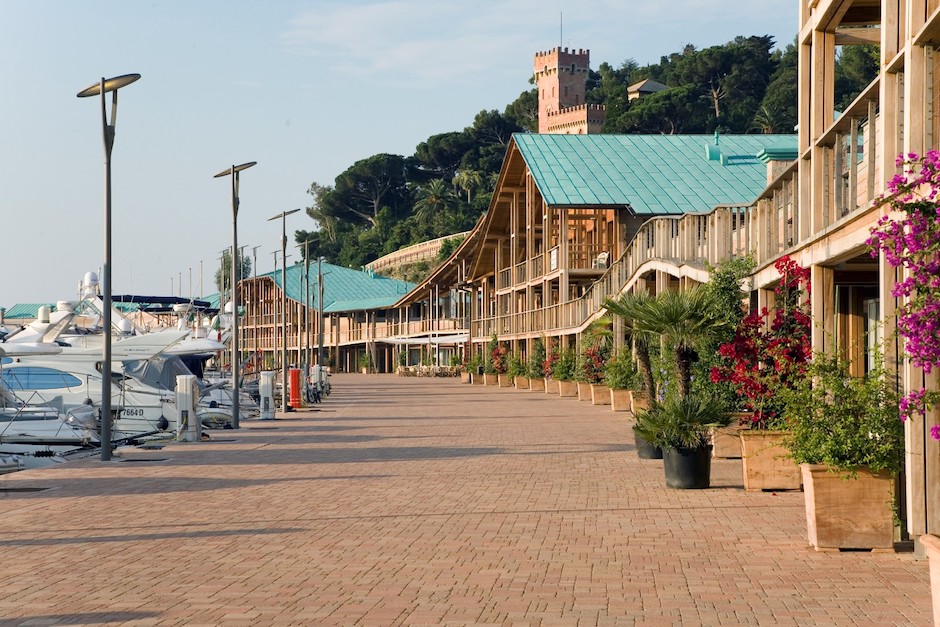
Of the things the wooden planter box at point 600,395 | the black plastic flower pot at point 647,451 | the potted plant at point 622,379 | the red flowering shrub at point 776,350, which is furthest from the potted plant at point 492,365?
the red flowering shrub at point 776,350

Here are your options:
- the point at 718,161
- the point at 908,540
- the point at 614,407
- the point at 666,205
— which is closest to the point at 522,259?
the point at 718,161

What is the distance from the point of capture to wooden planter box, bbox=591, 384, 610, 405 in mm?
35781

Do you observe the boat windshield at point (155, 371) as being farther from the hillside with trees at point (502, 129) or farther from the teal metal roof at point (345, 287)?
the hillside with trees at point (502, 129)

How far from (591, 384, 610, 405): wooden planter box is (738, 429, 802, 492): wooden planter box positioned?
2218cm

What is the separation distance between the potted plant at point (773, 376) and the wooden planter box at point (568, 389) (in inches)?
1091

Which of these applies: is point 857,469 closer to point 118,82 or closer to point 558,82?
point 118,82

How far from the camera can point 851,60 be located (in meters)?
105

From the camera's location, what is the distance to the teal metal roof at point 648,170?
4419 cm

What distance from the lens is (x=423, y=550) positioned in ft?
32.8

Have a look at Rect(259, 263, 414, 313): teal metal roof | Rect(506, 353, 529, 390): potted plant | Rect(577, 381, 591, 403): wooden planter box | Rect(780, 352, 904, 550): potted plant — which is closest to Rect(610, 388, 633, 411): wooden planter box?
Rect(577, 381, 591, 403): wooden planter box

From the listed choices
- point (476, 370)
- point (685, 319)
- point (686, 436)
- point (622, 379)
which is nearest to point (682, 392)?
point (685, 319)

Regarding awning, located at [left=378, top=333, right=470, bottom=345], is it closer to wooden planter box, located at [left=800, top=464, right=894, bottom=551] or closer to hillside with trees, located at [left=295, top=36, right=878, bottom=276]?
hillside with trees, located at [left=295, top=36, right=878, bottom=276]

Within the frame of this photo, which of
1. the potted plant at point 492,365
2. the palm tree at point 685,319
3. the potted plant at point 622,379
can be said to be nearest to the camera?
the palm tree at point 685,319

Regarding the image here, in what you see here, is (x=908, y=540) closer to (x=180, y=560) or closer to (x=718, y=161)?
(x=180, y=560)
